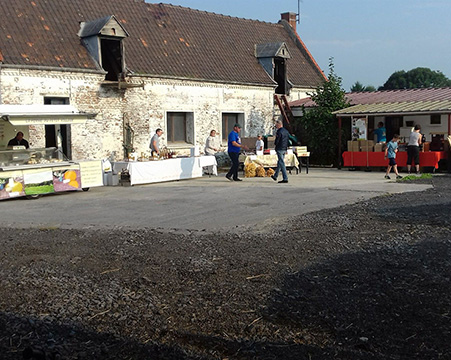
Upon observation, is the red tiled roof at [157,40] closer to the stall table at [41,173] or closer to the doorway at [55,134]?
A: the doorway at [55,134]

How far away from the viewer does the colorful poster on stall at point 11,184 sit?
14.1 metres

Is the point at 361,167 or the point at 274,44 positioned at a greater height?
the point at 274,44

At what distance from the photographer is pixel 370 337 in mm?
4656

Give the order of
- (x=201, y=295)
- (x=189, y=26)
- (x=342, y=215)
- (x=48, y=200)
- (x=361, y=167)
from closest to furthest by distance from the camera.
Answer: (x=201, y=295) → (x=342, y=215) → (x=48, y=200) → (x=361, y=167) → (x=189, y=26)

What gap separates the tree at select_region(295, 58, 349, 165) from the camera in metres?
25.1

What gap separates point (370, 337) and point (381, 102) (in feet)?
69.0

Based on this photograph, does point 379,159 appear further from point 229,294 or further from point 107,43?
point 229,294

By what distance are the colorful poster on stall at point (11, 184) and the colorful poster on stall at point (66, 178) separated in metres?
0.99

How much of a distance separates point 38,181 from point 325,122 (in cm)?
1408

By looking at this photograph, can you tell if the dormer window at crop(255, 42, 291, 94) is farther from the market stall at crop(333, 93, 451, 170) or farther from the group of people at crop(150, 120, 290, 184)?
the group of people at crop(150, 120, 290, 184)

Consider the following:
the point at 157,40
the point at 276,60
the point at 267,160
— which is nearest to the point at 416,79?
the point at 276,60

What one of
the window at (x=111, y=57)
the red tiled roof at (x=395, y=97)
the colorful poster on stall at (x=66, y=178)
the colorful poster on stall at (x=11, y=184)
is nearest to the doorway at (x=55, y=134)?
the window at (x=111, y=57)

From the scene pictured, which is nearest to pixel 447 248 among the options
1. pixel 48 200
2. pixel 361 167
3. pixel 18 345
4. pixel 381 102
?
pixel 18 345

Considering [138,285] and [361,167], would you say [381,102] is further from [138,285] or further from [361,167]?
[138,285]
